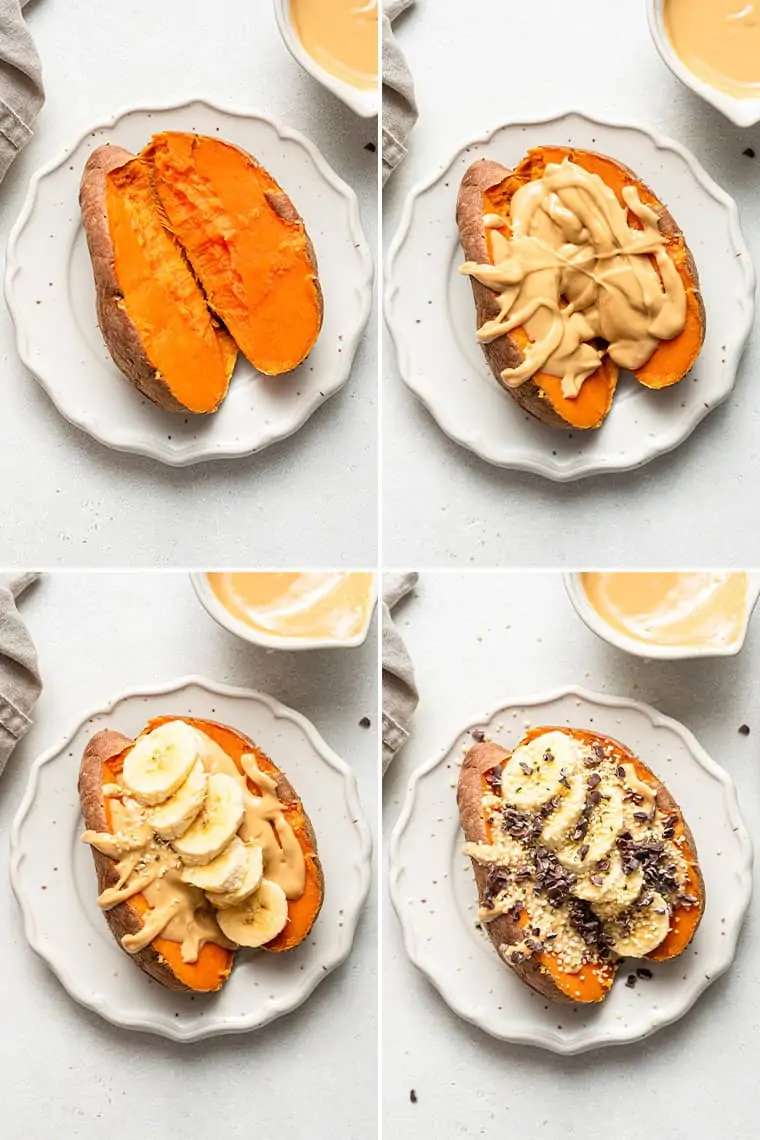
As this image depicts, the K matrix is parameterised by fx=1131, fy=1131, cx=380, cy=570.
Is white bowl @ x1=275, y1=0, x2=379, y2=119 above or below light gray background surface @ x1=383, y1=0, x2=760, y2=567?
above

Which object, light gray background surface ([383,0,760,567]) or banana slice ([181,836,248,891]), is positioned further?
light gray background surface ([383,0,760,567])

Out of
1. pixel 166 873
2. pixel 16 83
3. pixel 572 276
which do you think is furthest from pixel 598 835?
pixel 16 83

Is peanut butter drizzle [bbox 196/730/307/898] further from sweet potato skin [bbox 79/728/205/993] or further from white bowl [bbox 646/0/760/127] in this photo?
white bowl [bbox 646/0/760/127]

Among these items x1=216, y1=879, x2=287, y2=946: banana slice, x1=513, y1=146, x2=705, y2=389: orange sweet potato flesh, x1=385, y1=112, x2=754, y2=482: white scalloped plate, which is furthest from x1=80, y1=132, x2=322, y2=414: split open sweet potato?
x1=216, y1=879, x2=287, y2=946: banana slice

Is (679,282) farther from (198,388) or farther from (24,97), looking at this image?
(24,97)

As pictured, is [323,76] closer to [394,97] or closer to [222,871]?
[394,97]
